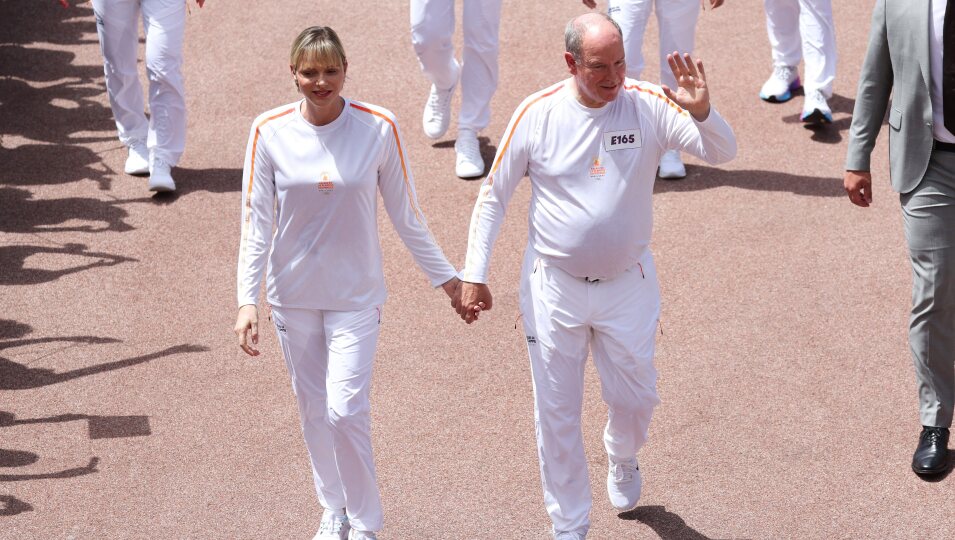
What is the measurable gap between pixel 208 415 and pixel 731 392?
103 inches

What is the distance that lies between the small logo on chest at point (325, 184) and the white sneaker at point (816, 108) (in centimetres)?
492

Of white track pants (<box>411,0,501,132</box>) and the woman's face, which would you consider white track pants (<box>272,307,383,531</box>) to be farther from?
white track pants (<box>411,0,501,132</box>)

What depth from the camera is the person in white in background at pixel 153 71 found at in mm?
9211

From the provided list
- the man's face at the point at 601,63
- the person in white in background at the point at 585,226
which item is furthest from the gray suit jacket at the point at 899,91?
the man's face at the point at 601,63

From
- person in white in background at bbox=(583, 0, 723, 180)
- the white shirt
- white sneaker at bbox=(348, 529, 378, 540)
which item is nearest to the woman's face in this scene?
white sneaker at bbox=(348, 529, 378, 540)

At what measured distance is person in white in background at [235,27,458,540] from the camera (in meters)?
5.52

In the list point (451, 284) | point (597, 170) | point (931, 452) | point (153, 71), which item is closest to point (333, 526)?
point (451, 284)

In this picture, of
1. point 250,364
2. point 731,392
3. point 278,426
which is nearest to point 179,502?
point 278,426

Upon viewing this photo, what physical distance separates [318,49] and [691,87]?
141 centimetres

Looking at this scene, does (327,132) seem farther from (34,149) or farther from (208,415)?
(34,149)

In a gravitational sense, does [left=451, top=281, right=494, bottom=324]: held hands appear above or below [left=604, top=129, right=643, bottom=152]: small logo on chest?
below

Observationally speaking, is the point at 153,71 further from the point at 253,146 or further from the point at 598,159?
the point at 598,159

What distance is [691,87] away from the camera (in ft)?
17.7

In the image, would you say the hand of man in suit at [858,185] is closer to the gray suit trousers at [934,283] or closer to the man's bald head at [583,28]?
the gray suit trousers at [934,283]
